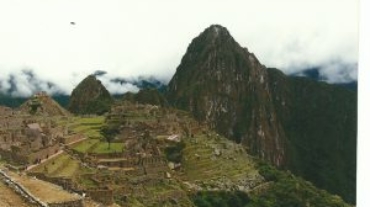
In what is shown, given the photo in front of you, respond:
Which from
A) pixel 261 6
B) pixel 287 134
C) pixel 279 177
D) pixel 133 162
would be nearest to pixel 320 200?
pixel 279 177

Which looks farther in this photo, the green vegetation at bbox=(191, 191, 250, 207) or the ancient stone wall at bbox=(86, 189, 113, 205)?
the green vegetation at bbox=(191, 191, 250, 207)

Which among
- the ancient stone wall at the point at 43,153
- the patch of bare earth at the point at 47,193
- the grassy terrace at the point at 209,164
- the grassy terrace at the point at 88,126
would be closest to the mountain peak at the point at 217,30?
the grassy terrace at the point at 209,164

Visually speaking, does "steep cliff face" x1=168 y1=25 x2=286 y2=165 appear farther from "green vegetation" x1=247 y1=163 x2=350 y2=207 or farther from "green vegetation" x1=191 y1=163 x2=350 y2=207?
"green vegetation" x1=191 y1=163 x2=350 y2=207

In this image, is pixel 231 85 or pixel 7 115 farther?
pixel 231 85

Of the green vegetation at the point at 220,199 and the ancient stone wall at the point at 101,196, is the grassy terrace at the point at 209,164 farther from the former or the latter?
the ancient stone wall at the point at 101,196

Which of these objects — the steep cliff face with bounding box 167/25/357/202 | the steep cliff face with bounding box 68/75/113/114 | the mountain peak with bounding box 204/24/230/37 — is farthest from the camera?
the mountain peak with bounding box 204/24/230/37

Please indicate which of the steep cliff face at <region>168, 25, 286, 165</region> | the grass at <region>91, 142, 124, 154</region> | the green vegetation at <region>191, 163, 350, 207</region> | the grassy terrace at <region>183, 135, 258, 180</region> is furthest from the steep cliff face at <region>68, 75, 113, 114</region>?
the grass at <region>91, 142, 124, 154</region>

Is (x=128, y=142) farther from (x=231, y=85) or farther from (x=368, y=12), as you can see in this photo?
(x=231, y=85)
